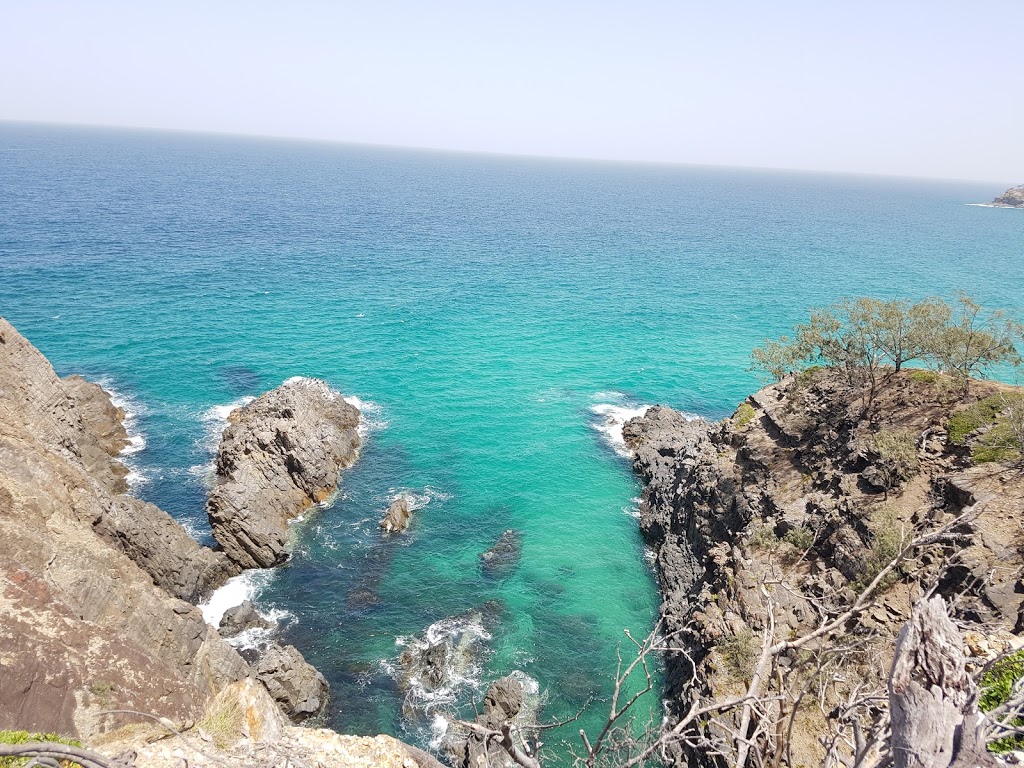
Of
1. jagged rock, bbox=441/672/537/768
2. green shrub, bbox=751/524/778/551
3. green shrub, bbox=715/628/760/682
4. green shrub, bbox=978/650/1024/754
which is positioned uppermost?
green shrub, bbox=978/650/1024/754

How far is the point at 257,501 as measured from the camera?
149 feet

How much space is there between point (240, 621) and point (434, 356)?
47.3m

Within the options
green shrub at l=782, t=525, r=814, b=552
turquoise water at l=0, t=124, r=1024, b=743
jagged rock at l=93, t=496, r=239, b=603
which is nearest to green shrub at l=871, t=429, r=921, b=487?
green shrub at l=782, t=525, r=814, b=552

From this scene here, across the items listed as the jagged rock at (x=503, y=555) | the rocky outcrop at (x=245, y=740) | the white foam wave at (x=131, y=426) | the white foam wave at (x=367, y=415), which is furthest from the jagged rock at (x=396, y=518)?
the rocky outcrop at (x=245, y=740)

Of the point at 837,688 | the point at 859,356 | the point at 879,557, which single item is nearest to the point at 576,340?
the point at 859,356

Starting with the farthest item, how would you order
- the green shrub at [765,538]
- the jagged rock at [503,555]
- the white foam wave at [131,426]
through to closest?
the white foam wave at [131,426] → the jagged rock at [503,555] → the green shrub at [765,538]

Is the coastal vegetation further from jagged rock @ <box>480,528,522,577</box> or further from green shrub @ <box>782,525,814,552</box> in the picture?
jagged rock @ <box>480,528,522,577</box>

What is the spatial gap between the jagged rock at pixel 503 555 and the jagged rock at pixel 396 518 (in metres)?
7.26

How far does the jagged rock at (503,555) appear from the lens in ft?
145

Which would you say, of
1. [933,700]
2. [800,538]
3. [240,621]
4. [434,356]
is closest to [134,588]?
[240,621]

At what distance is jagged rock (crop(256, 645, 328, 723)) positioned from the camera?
31.8 m

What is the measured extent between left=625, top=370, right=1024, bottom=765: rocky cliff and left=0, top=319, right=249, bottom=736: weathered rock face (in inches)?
870

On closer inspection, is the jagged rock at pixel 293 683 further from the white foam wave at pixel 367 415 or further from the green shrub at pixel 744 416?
the green shrub at pixel 744 416

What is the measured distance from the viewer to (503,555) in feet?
150
